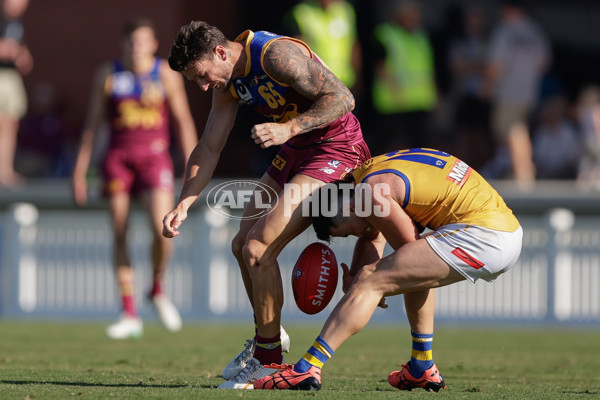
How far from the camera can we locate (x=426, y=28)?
53.4 feet

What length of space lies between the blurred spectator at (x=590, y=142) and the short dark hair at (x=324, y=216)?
24.2 ft

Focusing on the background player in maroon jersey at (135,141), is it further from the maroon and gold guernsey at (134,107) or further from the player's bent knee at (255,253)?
the player's bent knee at (255,253)

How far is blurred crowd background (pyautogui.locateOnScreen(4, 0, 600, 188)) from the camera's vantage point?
43.6 feet

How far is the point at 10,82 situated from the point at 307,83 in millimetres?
7928

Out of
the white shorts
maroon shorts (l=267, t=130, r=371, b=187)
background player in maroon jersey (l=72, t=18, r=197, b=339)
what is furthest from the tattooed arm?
background player in maroon jersey (l=72, t=18, r=197, b=339)

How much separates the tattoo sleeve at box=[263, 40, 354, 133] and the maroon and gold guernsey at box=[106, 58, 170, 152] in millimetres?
4207

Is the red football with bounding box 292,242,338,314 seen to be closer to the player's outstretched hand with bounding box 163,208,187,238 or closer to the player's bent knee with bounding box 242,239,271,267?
the player's bent knee with bounding box 242,239,271,267

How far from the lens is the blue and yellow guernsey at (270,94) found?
659 centimetres

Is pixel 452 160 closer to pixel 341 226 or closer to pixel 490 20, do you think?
pixel 341 226

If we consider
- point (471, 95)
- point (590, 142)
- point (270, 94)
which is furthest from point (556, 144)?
point (270, 94)

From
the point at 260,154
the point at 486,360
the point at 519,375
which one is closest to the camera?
the point at 519,375

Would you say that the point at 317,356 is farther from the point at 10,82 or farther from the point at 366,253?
the point at 10,82

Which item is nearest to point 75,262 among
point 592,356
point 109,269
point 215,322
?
point 109,269

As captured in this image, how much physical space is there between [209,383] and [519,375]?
7.70 ft
